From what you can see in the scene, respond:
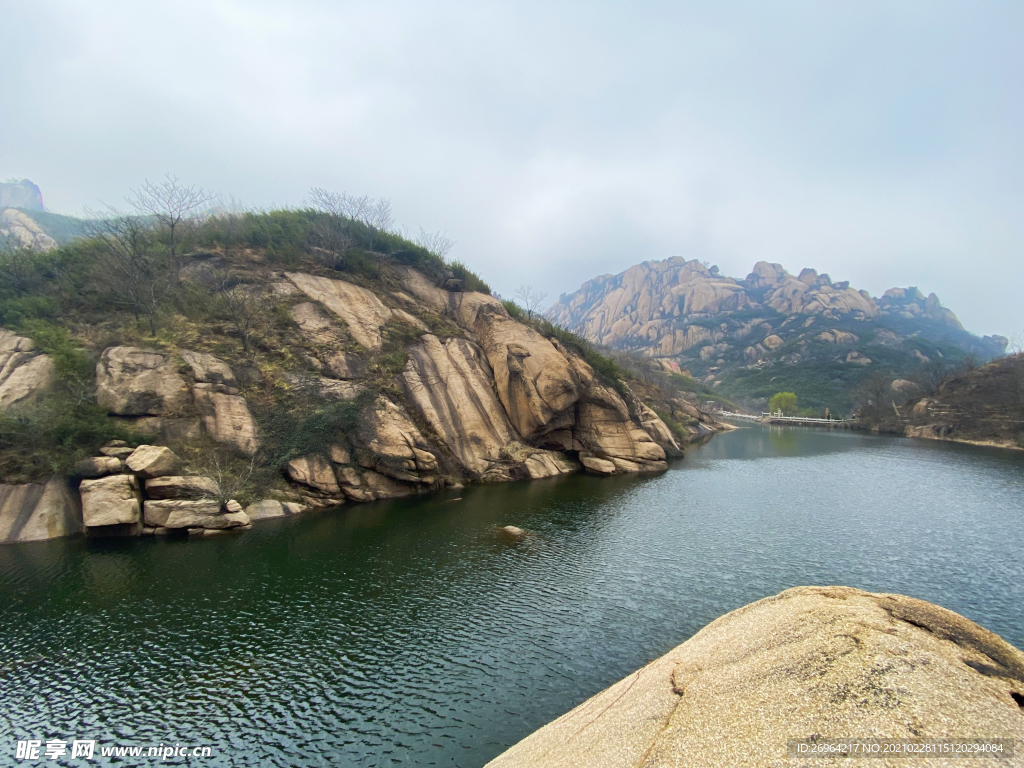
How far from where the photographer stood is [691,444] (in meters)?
69.6

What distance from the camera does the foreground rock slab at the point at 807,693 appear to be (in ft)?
17.2

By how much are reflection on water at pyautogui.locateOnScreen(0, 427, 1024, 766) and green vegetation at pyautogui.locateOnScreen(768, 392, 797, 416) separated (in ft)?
307

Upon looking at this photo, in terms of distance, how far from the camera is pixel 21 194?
13375cm

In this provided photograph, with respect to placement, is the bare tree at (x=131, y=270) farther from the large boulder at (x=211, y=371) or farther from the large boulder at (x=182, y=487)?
the large boulder at (x=182, y=487)

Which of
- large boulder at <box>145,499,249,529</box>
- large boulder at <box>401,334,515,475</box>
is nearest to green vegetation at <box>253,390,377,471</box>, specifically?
large boulder at <box>145,499,249,529</box>

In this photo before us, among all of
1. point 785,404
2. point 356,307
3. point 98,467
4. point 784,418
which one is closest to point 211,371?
point 98,467

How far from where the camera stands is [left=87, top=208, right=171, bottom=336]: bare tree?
32.6 metres

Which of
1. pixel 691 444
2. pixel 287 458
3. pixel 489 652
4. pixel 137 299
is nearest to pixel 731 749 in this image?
pixel 489 652

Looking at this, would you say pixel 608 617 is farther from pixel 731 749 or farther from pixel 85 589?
pixel 85 589

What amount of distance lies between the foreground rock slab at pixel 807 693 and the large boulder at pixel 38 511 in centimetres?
2559

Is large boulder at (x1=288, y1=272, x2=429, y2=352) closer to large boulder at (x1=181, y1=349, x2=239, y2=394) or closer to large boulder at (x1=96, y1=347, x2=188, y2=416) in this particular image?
large boulder at (x1=181, y1=349, x2=239, y2=394)

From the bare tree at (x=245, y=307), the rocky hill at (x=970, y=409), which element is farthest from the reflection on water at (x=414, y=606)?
the rocky hill at (x=970, y=409)

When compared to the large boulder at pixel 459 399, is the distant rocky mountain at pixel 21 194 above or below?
above

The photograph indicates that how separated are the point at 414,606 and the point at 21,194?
Result: 192683 millimetres
